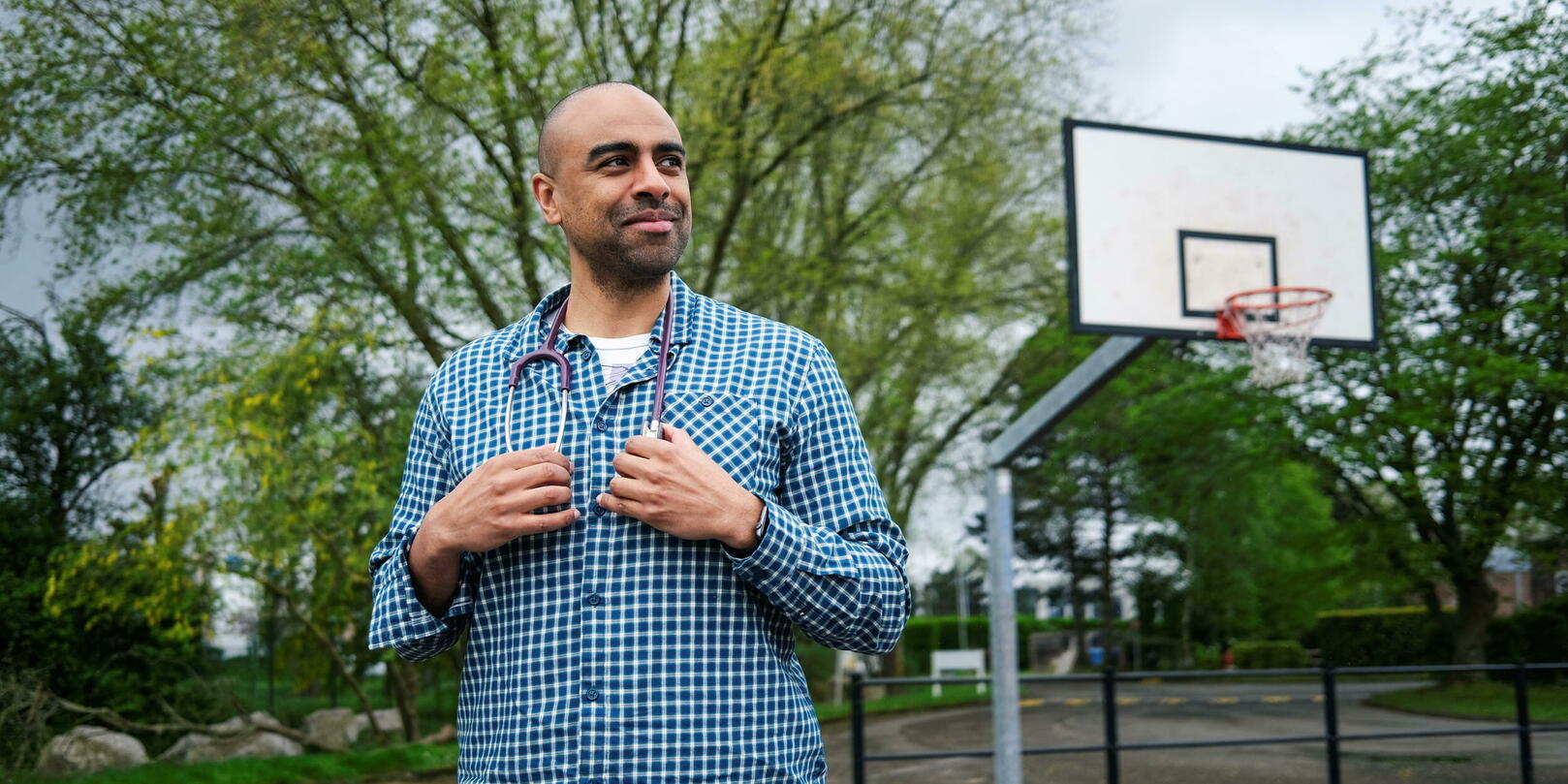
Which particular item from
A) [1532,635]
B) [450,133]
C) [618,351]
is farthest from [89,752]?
[1532,635]

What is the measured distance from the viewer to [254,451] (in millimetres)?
10156

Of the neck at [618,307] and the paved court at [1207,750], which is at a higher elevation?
the neck at [618,307]

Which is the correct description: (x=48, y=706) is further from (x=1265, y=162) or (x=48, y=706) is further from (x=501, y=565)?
(x=501, y=565)

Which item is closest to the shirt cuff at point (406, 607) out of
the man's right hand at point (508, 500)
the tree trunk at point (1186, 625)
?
the man's right hand at point (508, 500)

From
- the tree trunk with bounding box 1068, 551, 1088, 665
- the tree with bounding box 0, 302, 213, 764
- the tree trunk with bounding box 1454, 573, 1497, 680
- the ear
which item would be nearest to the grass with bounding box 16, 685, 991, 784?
the tree with bounding box 0, 302, 213, 764

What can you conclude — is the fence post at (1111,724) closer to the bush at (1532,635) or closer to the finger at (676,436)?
the finger at (676,436)

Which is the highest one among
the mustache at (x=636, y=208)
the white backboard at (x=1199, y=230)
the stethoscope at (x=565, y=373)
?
the white backboard at (x=1199, y=230)

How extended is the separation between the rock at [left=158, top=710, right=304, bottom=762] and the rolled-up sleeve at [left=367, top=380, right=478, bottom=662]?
11.9 meters

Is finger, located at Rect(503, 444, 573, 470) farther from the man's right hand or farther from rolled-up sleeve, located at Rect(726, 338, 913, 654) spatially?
rolled-up sleeve, located at Rect(726, 338, 913, 654)

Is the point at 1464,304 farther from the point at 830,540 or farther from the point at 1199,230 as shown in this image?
the point at 830,540

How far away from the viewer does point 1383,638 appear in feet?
93.7

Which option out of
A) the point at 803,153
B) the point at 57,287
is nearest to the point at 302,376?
the point at 57,287

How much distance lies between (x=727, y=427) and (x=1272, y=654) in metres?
35.8

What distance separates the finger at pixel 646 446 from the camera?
120 cm
